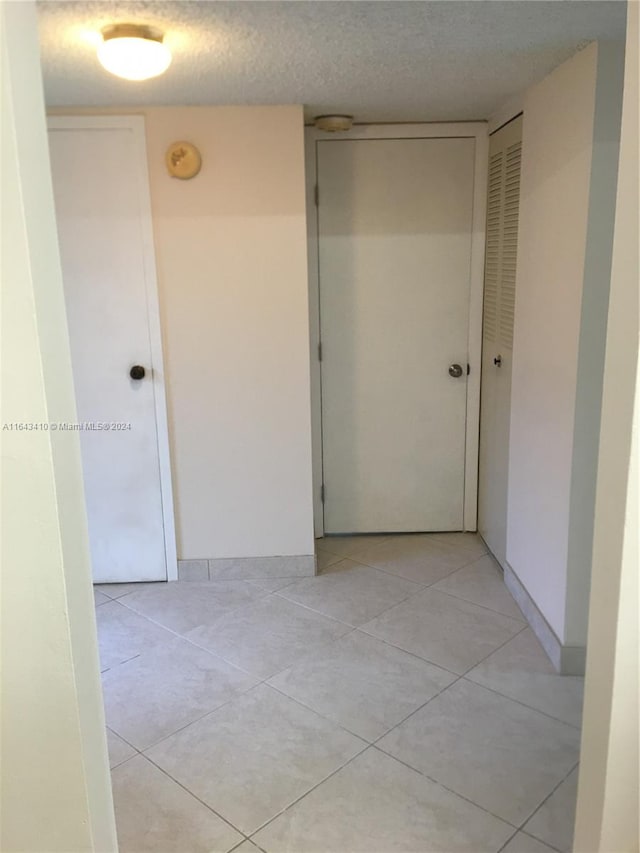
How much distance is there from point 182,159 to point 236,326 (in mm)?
721

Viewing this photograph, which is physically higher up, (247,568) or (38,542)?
→ (38,542)

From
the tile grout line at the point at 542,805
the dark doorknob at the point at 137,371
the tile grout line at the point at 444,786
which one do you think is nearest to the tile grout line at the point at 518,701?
the tile grout line at the point at 542,805

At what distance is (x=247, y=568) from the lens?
10.8ft

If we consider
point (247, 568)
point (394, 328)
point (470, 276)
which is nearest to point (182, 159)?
point (394, 328)

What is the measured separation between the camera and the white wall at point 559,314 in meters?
2.15

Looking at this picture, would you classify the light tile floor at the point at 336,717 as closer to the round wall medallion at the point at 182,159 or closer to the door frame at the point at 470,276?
the door frame at the point at 470,276

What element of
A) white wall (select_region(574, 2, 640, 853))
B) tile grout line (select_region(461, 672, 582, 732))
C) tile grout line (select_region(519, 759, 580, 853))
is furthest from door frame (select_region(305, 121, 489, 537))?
white wall (select_region(574, 2, 640, 853))

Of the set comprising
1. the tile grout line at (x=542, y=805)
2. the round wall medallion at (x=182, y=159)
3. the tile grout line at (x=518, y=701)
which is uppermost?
the round wall medallion at (x=182, y=159)

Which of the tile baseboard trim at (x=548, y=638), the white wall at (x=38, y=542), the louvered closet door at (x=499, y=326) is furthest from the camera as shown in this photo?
the louvered closet door at (x=499, y=326)

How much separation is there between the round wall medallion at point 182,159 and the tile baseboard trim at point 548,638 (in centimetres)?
222

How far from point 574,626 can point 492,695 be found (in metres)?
0.38

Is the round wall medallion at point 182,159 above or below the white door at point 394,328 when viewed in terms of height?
above

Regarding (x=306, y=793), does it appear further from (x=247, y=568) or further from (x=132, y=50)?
(x=132, y=50)

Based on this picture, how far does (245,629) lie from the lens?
2859 mm
